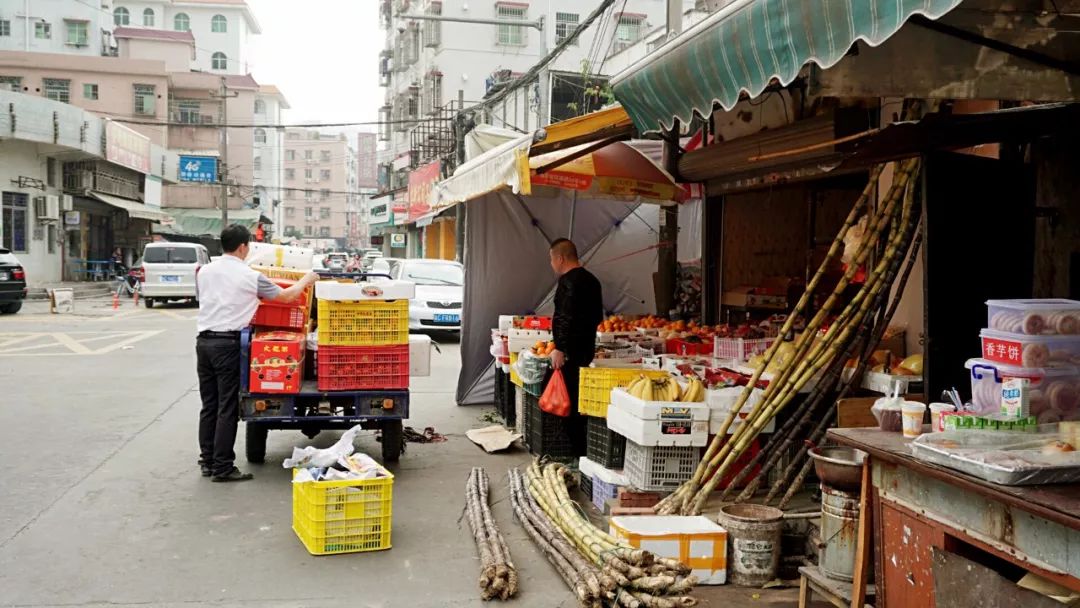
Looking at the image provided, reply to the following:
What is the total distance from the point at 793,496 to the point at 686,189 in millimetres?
6125

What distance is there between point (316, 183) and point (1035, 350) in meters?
129

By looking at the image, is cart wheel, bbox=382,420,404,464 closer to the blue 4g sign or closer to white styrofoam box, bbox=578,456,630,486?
white styrofoam box, bbox=578,456,630,486

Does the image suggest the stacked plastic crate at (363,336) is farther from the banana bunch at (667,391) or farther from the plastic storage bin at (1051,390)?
the plastic storage bin at (1051,390)

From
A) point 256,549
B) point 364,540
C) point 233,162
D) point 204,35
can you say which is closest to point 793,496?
point 364,540

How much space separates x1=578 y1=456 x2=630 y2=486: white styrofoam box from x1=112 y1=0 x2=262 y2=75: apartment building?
81.9 metres

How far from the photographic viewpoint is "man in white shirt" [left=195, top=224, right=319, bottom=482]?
753cm

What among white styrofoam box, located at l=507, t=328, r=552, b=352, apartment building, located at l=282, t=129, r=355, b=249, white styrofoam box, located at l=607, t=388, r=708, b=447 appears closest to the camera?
white styrofoam box, located at l=607, t=388, r=708, b=447

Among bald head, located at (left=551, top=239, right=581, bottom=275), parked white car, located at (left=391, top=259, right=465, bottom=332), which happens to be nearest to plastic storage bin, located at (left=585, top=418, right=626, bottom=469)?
bald head, located at (left=551, top=239, right=581, bottom=275)

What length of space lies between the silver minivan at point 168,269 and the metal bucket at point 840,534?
26.1 metres

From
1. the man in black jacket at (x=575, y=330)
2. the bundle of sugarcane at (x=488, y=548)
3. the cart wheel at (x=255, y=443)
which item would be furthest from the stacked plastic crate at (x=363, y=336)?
the man in black jacket at (x=575, y=330)

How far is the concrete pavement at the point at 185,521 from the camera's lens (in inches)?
205

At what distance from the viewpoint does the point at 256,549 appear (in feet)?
19.6

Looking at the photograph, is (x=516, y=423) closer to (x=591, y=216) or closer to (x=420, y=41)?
(x=591, y=216)

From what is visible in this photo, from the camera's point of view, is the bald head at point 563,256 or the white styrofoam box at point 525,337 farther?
the white styrofoam box at point 525,337
